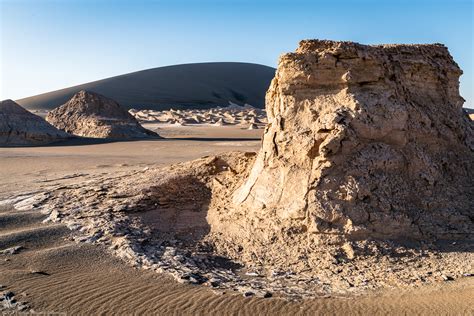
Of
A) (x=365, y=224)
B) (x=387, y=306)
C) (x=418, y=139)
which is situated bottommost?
(x=387, y=306)

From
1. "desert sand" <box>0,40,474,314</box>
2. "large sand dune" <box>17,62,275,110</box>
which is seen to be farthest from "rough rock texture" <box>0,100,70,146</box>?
"large sand dune" <box>17,62,275,110</box>

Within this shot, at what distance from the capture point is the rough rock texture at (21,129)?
56.6ft

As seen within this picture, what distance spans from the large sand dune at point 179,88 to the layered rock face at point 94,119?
23005mm

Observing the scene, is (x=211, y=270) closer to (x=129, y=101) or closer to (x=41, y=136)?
(x=41, y=136)

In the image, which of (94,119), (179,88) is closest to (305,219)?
(94,119)

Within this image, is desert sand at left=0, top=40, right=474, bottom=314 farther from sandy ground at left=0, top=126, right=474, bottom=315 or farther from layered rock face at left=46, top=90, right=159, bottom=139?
layered rock face at left=46, top=90, right=159, bottom=139

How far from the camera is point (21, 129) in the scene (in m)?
17.6

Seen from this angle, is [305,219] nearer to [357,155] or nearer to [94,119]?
[357,155]

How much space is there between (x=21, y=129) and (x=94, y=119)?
9.96 ft

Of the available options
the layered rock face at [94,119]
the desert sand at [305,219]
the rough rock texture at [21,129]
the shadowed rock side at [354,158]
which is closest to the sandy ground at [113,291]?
the desert sand at [305,219]

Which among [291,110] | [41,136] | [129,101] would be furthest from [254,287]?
[129,101]

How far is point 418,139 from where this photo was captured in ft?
17.9

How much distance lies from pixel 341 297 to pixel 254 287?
26.6 inches

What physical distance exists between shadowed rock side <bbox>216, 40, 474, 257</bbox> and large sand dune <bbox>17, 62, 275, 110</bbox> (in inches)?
1552
